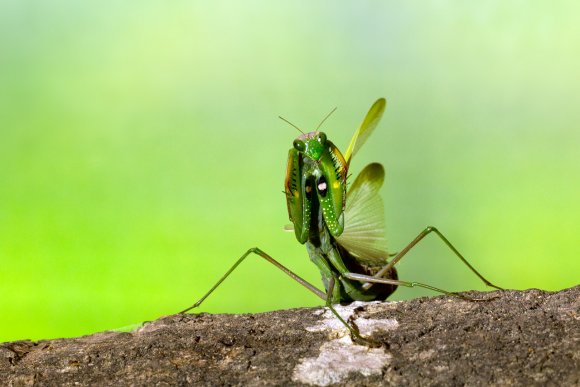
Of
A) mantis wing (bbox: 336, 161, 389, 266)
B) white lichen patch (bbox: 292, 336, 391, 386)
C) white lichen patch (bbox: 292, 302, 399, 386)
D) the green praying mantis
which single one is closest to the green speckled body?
the green praying mantis

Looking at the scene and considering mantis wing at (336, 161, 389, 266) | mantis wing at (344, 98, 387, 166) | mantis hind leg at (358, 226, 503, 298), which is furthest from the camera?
mantis wing at (336, 161, 389, 266)

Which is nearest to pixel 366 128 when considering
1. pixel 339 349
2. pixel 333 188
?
pixel 333 188

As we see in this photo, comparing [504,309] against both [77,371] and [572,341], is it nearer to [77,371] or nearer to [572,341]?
[572,341]

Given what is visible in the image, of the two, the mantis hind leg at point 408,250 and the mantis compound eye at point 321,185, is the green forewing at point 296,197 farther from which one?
the mantis hind leg at point 408,250

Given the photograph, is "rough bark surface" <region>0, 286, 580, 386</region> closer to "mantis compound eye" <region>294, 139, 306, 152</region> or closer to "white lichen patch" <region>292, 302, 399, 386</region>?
"white lichen patch" <region>292, 302, 399, 386</region>

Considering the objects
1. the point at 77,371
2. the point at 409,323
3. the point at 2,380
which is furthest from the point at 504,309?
the point at 2,380

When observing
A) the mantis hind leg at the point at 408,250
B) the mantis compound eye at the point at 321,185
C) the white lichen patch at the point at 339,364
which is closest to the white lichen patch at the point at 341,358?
the white lichen patch at the point at 339,364
